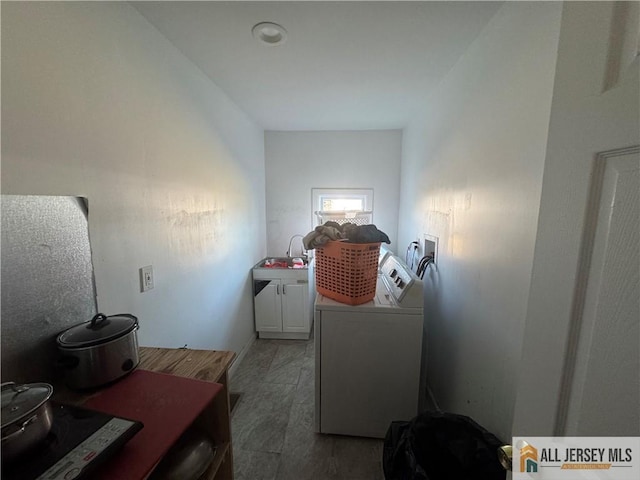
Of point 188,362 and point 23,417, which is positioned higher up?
point 23,417

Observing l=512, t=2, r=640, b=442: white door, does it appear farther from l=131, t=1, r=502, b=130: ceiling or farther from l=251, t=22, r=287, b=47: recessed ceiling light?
l=251, t=22, r=287, b=47: recessed ceiling light

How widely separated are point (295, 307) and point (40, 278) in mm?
2214

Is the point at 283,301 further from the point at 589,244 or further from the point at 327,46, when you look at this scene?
the point at 589,244

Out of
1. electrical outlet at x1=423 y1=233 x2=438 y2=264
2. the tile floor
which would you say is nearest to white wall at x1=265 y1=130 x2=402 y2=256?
electrical outlet at x1=423 y1=233 x2=438 y2=264

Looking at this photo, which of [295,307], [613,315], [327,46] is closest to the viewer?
[613,315]

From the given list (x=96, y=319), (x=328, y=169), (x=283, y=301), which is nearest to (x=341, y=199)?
(x=328, y=169)

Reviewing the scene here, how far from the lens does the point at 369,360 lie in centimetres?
160

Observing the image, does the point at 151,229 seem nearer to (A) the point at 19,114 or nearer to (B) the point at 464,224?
(A) the point at 19,114

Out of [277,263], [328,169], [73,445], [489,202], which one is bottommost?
[277,263]

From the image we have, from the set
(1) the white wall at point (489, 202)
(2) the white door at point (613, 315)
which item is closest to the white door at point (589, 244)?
(2) the white door at point (613, 315)

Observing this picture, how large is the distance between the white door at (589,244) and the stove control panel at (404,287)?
90 centimetres

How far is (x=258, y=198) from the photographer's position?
124 inches

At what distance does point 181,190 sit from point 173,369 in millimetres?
1047

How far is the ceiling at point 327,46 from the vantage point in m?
1.19
